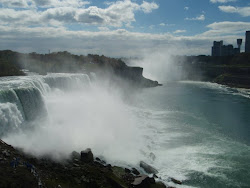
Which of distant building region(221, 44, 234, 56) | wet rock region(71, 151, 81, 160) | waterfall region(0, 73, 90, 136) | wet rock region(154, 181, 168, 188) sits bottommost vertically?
wet rock region(154, 181, 168, 188)

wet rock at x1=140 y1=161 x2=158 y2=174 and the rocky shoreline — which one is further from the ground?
the rocky shoreline

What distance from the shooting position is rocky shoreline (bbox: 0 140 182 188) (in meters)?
10.1

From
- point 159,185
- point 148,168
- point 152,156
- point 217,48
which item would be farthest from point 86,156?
point 217,48

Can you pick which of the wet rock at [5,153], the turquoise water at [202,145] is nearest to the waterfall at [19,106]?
the wet rock at [5,153]

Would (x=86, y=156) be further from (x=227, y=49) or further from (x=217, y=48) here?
(x=217, y=48)

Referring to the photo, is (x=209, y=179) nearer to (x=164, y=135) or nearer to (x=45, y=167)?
(x=164, y=135)

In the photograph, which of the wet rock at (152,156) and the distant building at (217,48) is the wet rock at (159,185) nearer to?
the wet rock at (152,156)

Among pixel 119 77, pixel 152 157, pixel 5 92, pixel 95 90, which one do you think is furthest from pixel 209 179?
pixel 119 77

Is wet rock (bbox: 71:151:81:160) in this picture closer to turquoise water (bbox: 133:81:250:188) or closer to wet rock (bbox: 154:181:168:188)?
wet rock (bbox: 154:181:168:188)

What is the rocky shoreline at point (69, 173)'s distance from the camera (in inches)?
396

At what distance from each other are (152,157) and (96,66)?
3919 cm

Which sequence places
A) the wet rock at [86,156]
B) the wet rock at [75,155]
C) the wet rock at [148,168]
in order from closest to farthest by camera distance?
the wet rock at [86,156], the wet rock at [75,155], the wet rock at [148,168]

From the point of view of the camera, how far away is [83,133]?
19.9m

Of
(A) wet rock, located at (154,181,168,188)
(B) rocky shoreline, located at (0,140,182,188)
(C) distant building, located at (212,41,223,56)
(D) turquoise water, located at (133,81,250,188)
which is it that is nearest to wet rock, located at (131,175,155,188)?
(B) rocky shoreline, located at (0,140,182,188)
